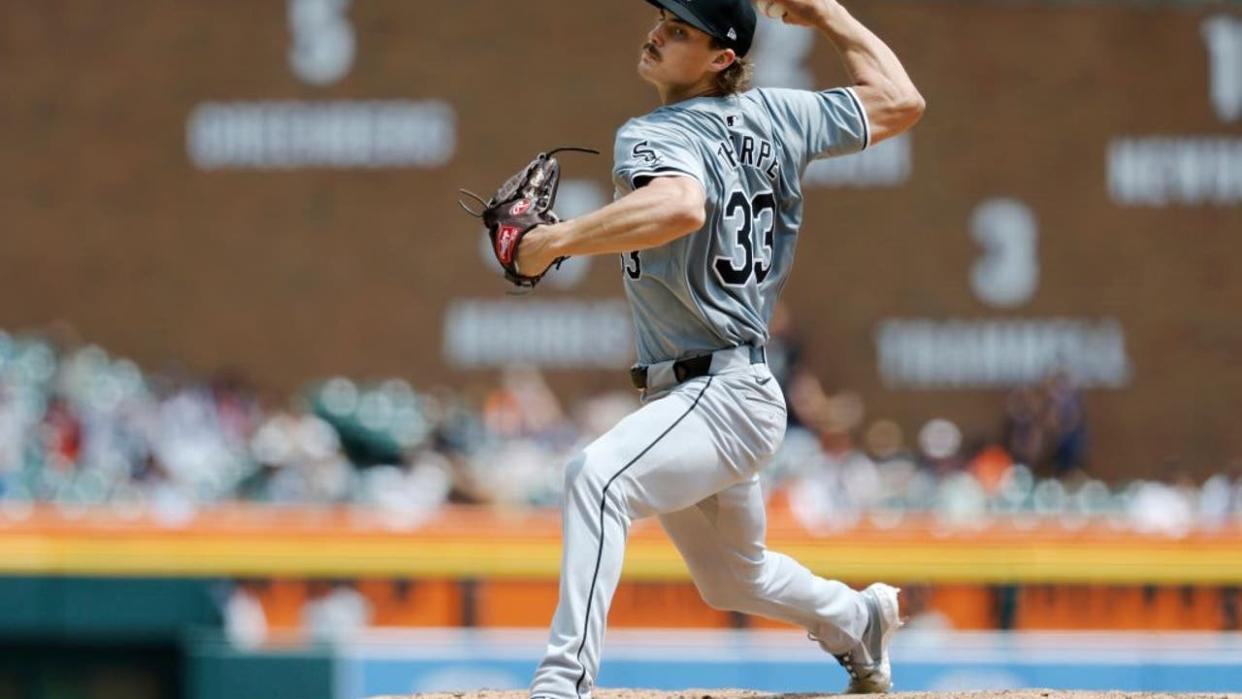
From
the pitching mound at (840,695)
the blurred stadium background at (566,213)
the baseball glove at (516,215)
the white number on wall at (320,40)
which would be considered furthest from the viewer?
the white number on wall at (320,40)

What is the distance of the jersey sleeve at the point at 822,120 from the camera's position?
16.3 ft

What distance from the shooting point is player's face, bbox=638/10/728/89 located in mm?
4777

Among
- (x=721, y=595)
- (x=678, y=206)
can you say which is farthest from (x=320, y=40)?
(x=678, y=206)

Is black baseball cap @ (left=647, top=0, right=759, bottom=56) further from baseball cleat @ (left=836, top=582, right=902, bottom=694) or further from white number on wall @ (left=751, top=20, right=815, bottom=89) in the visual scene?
white number on wall @ (left=751, top=20, right=815, bottom=89)

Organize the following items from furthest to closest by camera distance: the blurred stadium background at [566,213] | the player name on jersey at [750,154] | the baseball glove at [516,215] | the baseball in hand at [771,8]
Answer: the blurred stadium background at [566,213]
the baseball in hand at [771,8]
the player name on jersey at [750,154]
the baseball glove at [516,215]

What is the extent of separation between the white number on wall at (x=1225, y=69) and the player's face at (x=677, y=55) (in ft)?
31.1

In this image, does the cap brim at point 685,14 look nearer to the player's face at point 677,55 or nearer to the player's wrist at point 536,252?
the player's face at point 677,55

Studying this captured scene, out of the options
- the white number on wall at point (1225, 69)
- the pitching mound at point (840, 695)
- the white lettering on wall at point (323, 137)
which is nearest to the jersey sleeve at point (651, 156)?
the pitching mound at point (840, 695)

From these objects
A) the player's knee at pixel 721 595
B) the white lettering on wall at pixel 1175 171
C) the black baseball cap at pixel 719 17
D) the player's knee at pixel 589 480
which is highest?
the white lettering on wall at pixel 1175 171

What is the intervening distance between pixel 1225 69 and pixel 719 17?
962 centimetres

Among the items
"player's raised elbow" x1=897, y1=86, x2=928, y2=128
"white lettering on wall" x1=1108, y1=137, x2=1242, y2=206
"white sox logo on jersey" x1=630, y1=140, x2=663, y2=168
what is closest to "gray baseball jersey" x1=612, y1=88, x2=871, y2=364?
"white sox logo on jersey" x1=630, y1=140, x2=663, y2=168

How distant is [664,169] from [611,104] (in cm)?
921

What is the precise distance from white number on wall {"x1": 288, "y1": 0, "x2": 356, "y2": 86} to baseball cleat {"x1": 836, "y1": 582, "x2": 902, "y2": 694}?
885 centimetres

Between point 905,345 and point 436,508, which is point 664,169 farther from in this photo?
point 905,345
